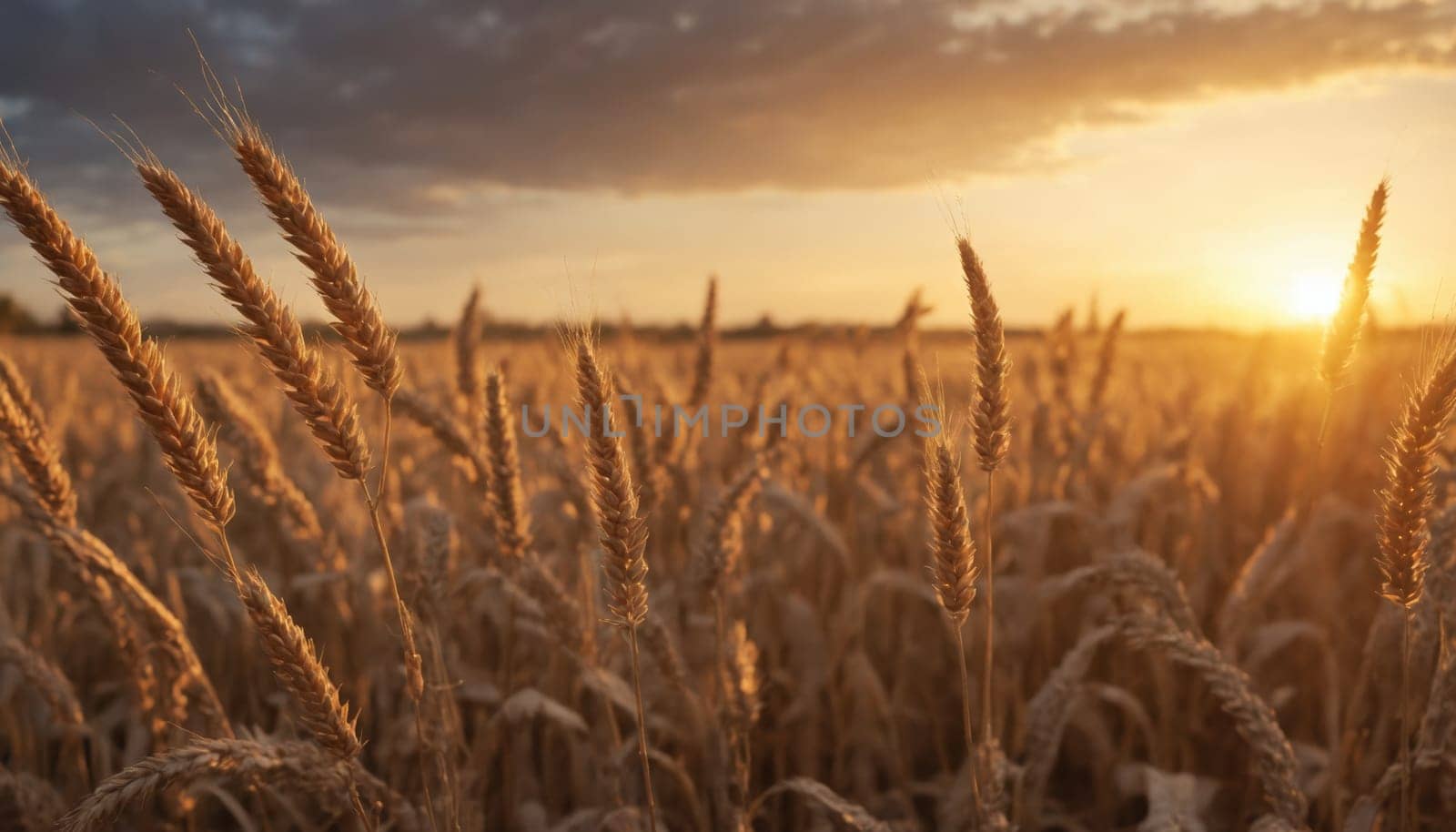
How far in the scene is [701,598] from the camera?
2975mm

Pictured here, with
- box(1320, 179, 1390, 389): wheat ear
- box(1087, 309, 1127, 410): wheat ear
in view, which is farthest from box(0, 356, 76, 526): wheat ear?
box(1087, 309, 1127, 410): wheat ear

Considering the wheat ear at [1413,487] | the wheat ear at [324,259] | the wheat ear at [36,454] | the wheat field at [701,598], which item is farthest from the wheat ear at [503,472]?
the wheat ear at [1413,487]

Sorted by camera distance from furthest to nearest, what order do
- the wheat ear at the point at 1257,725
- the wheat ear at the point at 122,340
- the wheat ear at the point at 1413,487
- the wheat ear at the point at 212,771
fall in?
the wheat ear at the point at 1257,725 < the wheat ear at the point at 1413,487 < the wheat ear at the point at 212,771 < the wheat ear at the point at 122,340

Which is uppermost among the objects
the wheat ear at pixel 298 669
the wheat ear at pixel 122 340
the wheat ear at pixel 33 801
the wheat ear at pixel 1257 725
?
the wheat ear at pixel 122 340

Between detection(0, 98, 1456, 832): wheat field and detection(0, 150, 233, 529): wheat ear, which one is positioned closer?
detection(0, 150, 233, 529): wheat ear

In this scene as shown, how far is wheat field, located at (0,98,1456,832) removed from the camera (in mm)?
1489

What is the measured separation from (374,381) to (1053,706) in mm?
1883

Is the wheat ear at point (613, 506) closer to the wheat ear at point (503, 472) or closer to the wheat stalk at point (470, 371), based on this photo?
the wheat ear at point (503, 472)

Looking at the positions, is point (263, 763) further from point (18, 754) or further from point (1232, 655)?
point (1232, 655)

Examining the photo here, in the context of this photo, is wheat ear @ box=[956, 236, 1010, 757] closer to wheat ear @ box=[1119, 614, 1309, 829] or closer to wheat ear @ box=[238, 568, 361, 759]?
wheat ear @ box=[1119, 614, 1309, 829]

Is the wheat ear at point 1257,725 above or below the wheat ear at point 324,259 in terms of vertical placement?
below

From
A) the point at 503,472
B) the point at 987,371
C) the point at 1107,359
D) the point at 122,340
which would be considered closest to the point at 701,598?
the point at 503,472

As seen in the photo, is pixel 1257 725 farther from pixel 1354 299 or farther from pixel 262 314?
pixel 262 314

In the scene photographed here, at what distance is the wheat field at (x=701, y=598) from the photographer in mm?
1489
